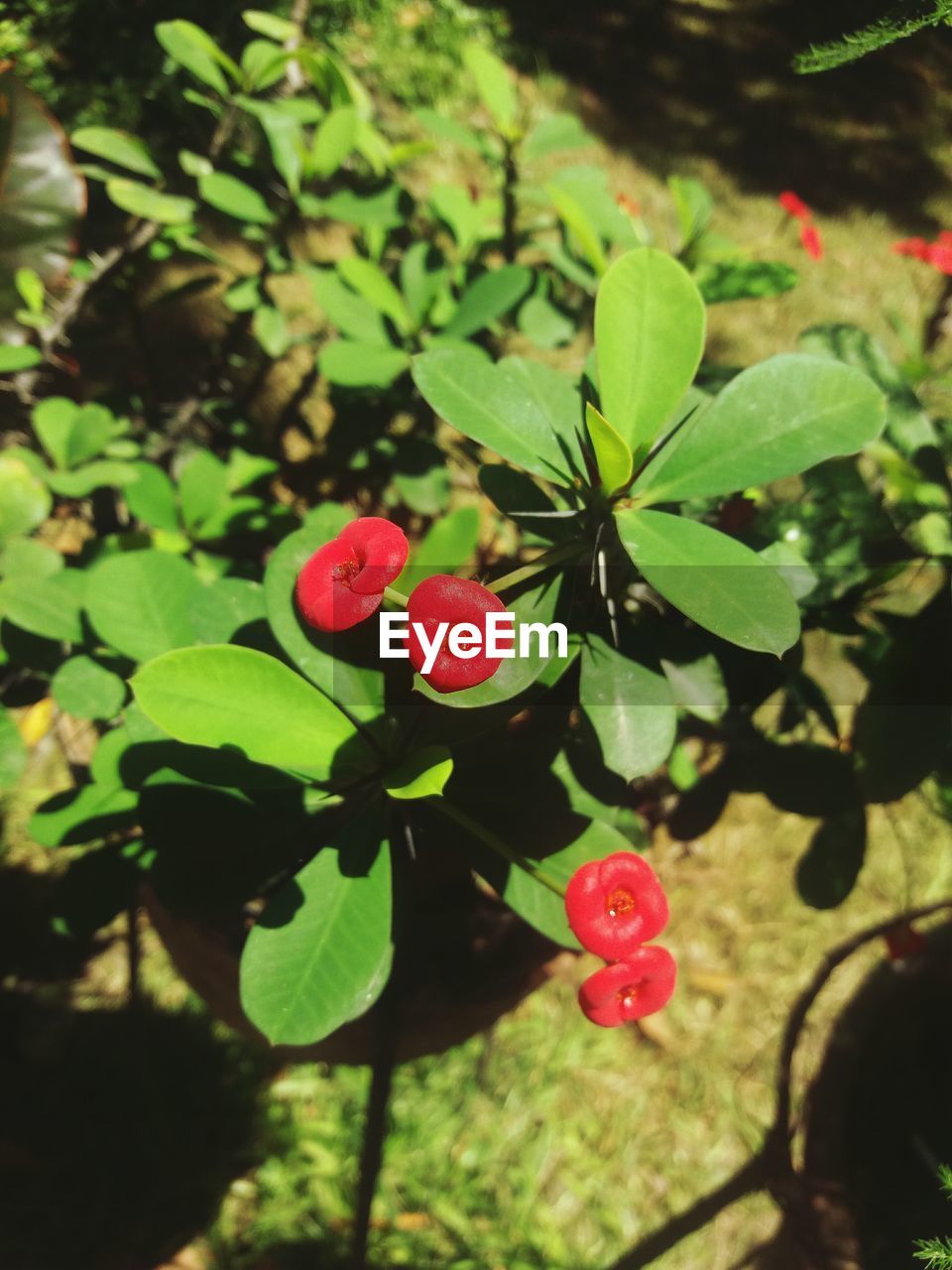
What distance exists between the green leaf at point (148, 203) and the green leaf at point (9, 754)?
665 millimetres

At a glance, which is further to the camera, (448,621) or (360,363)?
(360,363)

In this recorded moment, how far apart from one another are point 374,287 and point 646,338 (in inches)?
23.6

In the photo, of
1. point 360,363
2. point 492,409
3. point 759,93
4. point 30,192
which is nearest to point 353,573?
point 492,409

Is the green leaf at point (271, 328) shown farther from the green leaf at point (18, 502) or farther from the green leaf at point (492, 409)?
the green leaf at point (492, 409)

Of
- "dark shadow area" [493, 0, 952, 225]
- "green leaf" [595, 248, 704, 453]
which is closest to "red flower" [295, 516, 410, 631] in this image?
"green leaf" [595, 248, 704, 453]

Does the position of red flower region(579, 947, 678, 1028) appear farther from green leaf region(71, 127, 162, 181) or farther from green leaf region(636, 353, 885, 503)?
green leaf region(71, 127, 162, 181)

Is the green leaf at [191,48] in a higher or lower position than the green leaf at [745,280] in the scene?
higher

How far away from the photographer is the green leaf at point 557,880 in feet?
2.64

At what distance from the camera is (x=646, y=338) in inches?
29.2

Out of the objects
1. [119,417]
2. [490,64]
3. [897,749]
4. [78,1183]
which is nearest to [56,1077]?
[78,1183]

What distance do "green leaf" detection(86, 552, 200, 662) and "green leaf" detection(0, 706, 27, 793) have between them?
0.12 m

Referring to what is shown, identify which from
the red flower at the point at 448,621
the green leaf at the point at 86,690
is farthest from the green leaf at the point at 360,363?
the red flower at the point at 448,621

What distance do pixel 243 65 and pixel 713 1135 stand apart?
1.91 meters

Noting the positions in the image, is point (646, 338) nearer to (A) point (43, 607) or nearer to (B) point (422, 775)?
(B) point (422, 775)
